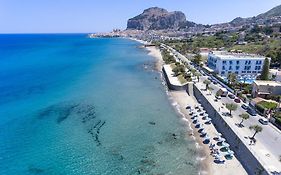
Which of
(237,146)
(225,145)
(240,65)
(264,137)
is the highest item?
(240,65)

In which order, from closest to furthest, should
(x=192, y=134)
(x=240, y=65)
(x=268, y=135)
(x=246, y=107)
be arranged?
1. (x=268, y=135)
2. (x=192, y=134)
3. (x=246, y=107)
4. (x=240, y=65)

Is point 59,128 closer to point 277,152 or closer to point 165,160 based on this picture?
point 165,160

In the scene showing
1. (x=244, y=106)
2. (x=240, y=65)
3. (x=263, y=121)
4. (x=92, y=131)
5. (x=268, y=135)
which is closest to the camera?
(x=268, y=135)

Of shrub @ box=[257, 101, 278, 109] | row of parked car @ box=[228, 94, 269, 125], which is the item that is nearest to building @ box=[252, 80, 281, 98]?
row of parked car @ box=[228, 94, 269, 125]

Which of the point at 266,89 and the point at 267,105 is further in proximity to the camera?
the point at 266,89

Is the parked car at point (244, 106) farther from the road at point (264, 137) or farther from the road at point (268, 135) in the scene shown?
the road at point (268, 135)

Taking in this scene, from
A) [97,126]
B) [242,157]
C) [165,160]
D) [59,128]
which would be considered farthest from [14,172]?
[242,157]

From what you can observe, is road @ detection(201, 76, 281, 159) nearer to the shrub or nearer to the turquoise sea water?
the shrub

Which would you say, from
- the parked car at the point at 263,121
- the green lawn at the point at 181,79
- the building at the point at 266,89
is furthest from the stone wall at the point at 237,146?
the green lawn at the point at 181,79

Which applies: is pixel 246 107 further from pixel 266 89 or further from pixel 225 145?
pixel 225 145

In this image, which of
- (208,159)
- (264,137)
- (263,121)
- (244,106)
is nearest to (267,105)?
(244,106)

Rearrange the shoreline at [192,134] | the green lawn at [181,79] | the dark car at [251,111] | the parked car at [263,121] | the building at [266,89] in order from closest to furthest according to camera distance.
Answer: the shoreline at [192,134] → the parked car at [263,121] → the dark car at [251,111] → the building at [266,89] → the green lawn at [181,79]
